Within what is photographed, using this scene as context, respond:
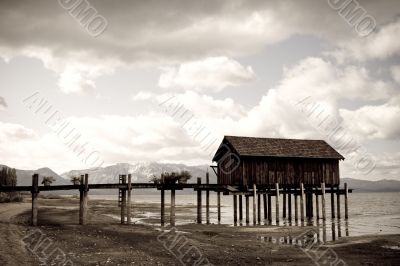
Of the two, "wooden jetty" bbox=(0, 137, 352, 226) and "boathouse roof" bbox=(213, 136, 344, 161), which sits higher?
"boathouse roof" bbox=(213, 136, 344, 161)

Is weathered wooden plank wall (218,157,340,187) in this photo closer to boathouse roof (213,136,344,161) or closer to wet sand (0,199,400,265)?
boathouse roof (213,136,344,161)

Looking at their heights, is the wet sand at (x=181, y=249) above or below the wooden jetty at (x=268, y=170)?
below

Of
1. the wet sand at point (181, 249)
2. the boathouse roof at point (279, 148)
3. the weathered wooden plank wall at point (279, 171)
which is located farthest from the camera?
the boathouse roof at point (279, 148)

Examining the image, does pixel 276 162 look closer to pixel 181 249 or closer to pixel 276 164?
pixel 276 164

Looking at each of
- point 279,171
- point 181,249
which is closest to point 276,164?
point 279,171

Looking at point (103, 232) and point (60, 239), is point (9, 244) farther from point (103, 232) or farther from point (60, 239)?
point (103, 232)

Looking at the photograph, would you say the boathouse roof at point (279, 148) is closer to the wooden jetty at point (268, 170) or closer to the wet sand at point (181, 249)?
the wooden jetty at point (268, 170)

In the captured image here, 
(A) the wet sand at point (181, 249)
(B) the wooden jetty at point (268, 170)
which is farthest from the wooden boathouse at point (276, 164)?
(A) the wet sand at point (181, 249)

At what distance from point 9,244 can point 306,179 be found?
26.2m

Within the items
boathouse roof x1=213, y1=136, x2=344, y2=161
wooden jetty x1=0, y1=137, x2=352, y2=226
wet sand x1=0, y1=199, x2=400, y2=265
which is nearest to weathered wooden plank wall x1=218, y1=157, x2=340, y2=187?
wooden jetty x1=0, y1=137, x2=352, y2=226

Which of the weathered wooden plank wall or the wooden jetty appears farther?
the weathered wooden plank wall

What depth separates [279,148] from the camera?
34719mm

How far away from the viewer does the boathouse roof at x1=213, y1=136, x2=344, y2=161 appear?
109 feet

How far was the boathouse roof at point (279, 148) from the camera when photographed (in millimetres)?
33219
